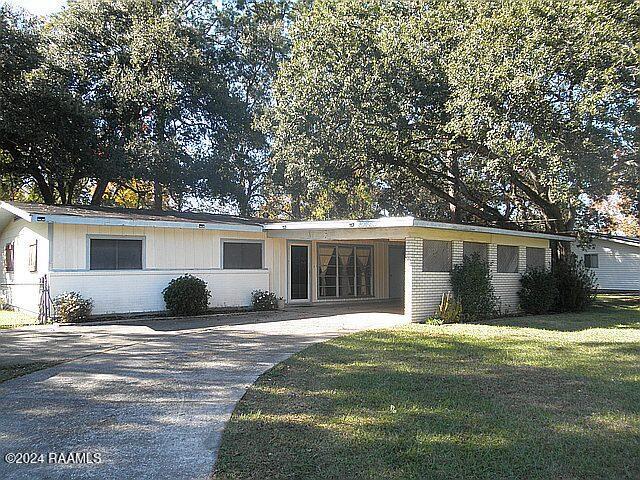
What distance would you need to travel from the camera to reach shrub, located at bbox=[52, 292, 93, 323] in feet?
40.4

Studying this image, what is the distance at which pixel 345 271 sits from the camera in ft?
64.0

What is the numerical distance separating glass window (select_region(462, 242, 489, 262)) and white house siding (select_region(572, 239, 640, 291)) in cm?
1565

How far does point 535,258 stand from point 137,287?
463 inches

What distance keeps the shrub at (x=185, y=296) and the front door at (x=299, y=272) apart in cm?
390

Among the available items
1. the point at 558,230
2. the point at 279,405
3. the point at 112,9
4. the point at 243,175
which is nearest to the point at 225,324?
the point at 279,405

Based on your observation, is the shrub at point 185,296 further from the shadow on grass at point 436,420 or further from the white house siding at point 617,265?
the white house siding at point 617,265

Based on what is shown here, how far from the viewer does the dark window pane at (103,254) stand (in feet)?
43.5

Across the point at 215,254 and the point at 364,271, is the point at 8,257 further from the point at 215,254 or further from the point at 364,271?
the point at 364,271

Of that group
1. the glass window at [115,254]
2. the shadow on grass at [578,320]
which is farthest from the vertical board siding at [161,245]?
the shadow on grass at [578,320]

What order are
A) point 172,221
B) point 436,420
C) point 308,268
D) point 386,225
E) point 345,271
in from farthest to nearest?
point 345,271
point 308,268
point 172,221
point 386,225
point 436,420

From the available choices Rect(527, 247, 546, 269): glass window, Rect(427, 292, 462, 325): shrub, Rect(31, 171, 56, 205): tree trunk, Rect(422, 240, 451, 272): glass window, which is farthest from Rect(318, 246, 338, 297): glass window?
Rect(31, 171, 56, 205): tree trunk

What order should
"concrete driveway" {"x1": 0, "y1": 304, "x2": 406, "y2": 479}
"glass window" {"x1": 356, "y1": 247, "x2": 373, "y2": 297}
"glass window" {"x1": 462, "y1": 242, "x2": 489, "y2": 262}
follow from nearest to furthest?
"concrete driveway" {"x1": 0, "y1": 304, "x2": 406, "y2": 479}, "glass window" {"x1": 462, "y1": 242, "x2": 489, "y2": 262}, "glass window" {"x1": 356, "y1": 247, "x2": 373, "y2": 297}

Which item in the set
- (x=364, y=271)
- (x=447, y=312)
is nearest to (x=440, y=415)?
(x=447, y=312)

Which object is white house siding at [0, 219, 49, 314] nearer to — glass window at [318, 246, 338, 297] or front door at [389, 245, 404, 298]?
glass window at [318, 246, 338, 297]
